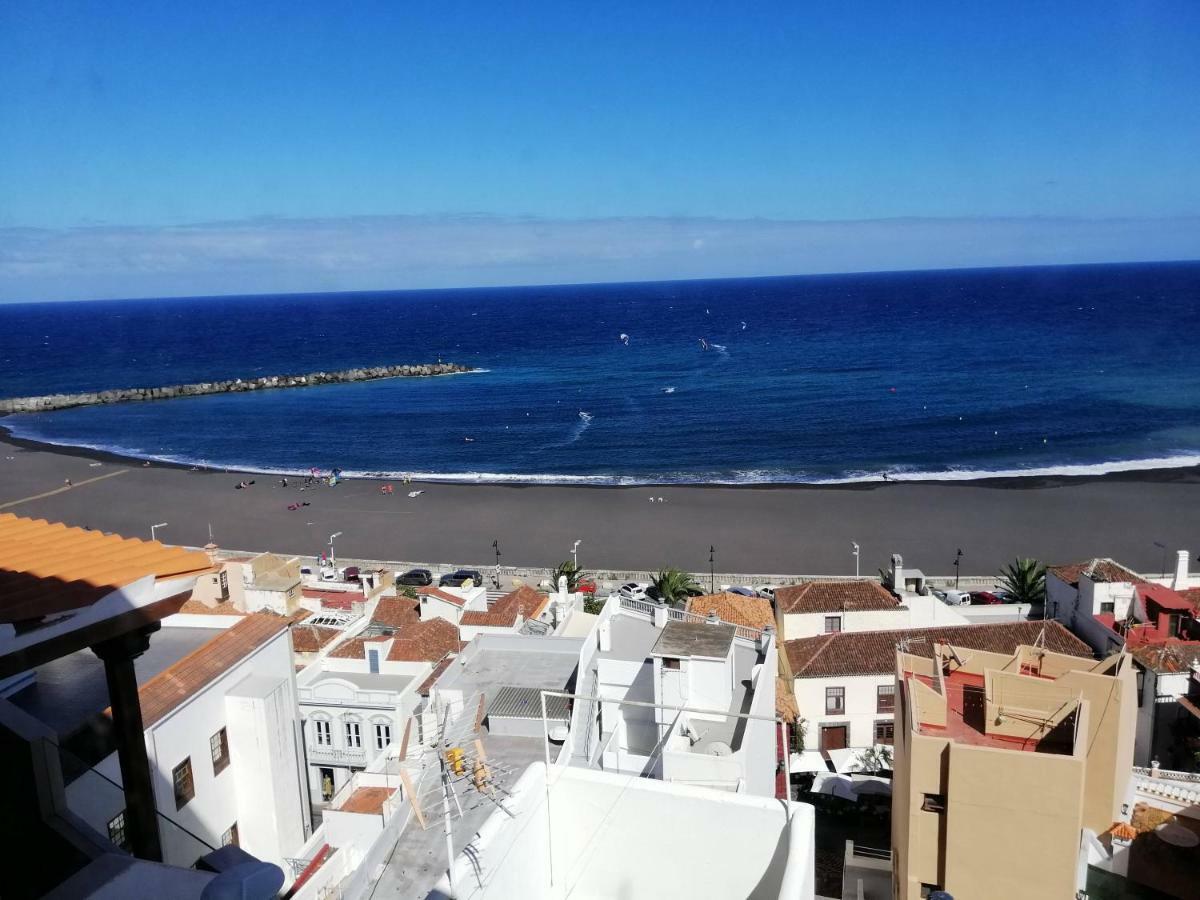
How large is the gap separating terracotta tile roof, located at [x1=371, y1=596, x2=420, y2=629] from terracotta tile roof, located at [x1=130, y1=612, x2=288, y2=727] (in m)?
12.1

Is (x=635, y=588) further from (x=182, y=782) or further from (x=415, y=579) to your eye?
(x=182, y=782)

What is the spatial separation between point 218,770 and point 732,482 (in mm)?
42439

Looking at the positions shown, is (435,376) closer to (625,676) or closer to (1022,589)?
(1022,589)

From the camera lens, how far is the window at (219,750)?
34.1ft

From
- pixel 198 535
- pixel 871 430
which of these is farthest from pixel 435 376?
pixel 198 535

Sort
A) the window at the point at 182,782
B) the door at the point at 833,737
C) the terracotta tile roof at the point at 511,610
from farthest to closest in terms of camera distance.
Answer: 1. the terracotta tile roof at the point at 511,610
2. the door at the point at 833,737
3. the window at the point at 182,782

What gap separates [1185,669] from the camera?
18062 mm

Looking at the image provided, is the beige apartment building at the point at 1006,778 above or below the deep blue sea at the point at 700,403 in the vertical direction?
above

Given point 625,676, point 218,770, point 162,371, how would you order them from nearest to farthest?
point 218,770 → point 625,676 → point 162,371

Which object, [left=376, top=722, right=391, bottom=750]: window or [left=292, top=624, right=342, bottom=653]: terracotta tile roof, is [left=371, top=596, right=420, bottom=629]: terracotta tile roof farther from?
[left=376, top=722, right=391, bottom=750]: window

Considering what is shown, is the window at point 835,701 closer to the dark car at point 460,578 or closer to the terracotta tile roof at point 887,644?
the terracotta tile roof at point 887,644

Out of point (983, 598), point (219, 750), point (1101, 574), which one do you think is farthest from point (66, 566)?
point (983, 598)

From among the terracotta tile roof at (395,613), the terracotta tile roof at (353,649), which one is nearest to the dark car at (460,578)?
the terracotta tile roof at (395,613)

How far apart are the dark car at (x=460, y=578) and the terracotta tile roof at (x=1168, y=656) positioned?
21082 millimetres
